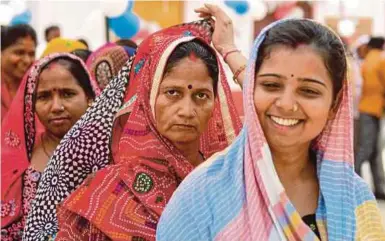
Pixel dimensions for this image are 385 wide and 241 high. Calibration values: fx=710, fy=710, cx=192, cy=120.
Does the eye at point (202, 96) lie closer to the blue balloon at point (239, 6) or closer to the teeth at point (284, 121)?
the teeth at point (284, 121)

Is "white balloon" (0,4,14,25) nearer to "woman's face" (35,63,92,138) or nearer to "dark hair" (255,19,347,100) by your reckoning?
"woman's face" (35,63,92,138)

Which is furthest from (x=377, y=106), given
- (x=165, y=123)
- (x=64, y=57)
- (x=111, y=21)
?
(x=165, y=123)

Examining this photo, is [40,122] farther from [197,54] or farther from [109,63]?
[197,54]

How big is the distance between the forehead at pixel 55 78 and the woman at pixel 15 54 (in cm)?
138

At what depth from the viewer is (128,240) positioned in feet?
5.71

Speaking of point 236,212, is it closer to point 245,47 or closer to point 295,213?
point 295,213

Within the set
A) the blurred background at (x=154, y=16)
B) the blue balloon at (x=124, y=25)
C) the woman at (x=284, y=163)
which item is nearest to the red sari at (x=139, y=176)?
the woman at (x=284, y=163)

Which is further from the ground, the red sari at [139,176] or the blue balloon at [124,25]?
the blue balloon at [124,25]

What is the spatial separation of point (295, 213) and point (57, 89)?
4.52 ft

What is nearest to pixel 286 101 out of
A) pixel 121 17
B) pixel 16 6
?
pixel 121 17

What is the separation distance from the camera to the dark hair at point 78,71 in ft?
8.56

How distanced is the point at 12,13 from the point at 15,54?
423cm

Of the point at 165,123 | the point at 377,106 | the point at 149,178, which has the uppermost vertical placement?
the point at 165,123

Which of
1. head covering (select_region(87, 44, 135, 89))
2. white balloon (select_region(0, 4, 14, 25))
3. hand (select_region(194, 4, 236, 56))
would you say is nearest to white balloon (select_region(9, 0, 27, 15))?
white balloon (select_region(0, 4, 14, 25))
